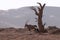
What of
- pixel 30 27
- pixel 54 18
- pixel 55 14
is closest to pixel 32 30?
pixel 30 27

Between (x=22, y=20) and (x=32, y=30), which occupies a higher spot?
(x=32, y=30)

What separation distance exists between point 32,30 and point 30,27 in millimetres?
661

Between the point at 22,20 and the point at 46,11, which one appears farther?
the point at 46,11

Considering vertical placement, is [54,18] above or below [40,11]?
below

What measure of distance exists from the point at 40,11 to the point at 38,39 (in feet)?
16.5

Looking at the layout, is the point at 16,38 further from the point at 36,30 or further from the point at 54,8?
the point at 54,8

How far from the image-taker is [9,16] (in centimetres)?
6550

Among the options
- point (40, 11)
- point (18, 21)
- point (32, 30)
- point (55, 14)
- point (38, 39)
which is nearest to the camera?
point (38, 39)

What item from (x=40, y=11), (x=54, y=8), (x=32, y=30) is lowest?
(x=54, y=8)

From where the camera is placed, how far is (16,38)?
54.1 ft

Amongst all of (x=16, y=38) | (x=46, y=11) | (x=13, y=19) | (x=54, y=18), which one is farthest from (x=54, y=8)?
(x=16, y=38)

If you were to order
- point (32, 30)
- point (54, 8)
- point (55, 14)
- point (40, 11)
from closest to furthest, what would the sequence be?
point (40, 11), point (32, 30), point (55, 14), point (54, 8)

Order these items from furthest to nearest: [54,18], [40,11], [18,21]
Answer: [54,18] → [18,21] → [40,11]

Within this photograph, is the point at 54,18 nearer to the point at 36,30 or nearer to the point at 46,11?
the point at 46,11
